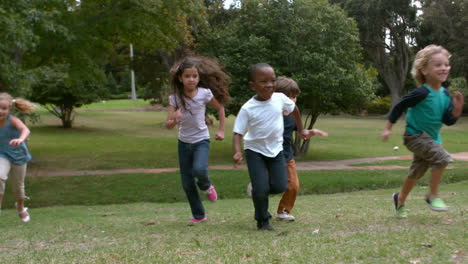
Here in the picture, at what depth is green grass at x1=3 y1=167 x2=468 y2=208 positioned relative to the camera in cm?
1445

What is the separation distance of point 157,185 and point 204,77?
366 inches

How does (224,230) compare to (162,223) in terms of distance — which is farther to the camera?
(162,223)

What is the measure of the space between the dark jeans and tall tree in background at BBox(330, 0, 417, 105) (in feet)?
132

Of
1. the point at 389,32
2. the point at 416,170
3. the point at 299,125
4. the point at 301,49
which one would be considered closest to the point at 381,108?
the point at 389,32

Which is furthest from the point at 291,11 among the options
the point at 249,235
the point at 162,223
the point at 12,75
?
the point at 249,235

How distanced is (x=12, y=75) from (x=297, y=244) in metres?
11.9

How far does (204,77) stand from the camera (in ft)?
22.6

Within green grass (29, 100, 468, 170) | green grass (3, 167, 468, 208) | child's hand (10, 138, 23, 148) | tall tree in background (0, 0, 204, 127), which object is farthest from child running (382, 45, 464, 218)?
green grass (29, 100, 468, 170)

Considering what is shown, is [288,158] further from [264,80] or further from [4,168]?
[4,168]

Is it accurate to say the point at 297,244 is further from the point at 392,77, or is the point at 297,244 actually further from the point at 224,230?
the point at 392,77

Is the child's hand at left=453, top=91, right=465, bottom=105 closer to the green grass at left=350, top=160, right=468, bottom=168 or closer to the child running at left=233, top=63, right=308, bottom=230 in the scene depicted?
the child running at left=233, top=63, right=308, bottom=230

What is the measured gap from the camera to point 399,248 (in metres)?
4.46

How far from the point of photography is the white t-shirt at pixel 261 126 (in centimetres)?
601

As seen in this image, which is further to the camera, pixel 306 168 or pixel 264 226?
pixel 306 168
